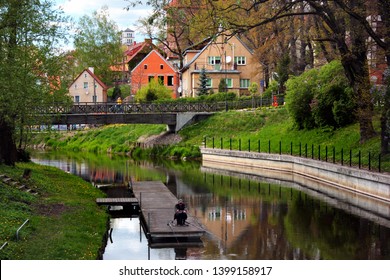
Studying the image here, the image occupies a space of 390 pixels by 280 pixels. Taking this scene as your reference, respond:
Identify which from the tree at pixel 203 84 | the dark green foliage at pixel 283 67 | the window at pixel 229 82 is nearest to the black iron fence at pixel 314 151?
the dark green foliage at pixel 283 67

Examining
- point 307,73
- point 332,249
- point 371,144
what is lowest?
point 332,249

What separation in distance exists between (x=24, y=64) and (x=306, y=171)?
62.8 ft

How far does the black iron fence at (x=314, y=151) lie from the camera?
3894cm

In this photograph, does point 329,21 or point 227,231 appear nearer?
point 227,231

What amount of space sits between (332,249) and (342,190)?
1483 cm

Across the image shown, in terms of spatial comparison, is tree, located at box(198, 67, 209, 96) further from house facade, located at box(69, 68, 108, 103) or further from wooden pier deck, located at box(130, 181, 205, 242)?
wooden pier deck, located at box(130, 181, 205, 242)

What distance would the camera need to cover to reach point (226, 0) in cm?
4069

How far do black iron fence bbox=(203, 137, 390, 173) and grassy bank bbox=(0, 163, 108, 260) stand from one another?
14156 mm

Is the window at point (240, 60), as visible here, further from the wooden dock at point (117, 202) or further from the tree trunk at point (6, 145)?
the wooden dock at point (117, 202)

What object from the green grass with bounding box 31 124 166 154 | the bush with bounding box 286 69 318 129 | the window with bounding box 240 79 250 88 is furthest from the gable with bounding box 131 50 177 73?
the bush with bounding box 286 69 318 129

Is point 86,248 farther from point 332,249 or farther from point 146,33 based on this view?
point 146,33

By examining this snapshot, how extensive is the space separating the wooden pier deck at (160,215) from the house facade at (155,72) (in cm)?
7020

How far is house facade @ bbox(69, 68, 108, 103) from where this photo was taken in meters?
115

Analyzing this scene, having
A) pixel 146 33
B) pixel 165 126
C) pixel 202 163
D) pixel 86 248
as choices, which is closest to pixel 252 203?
pixel 86 248
